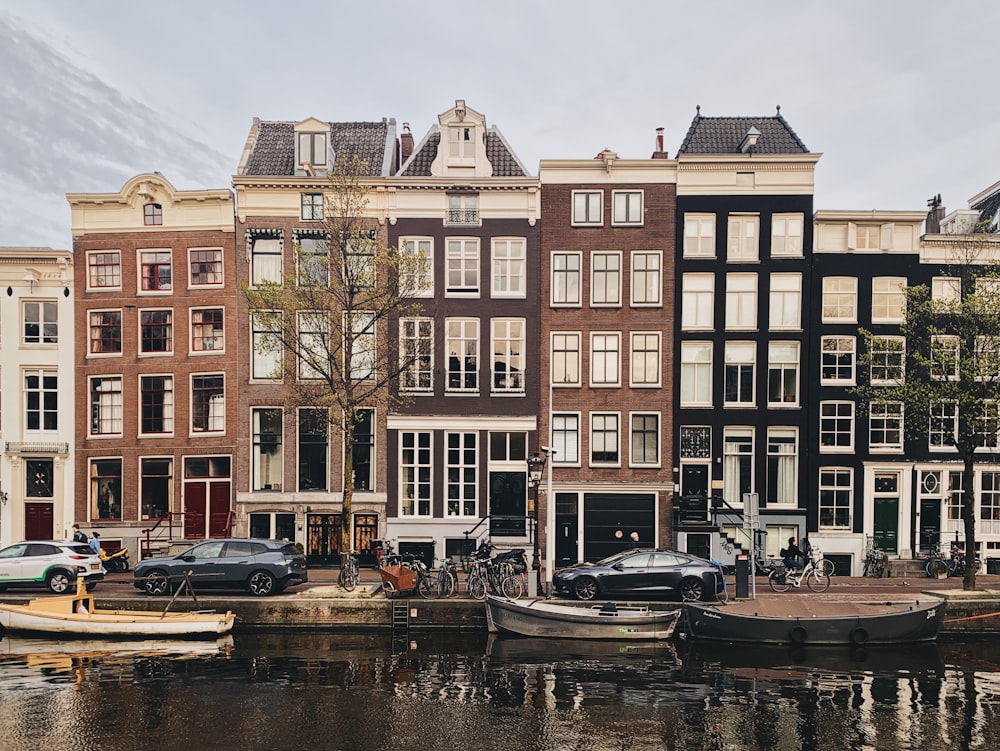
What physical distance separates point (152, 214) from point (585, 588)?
25.6 meters

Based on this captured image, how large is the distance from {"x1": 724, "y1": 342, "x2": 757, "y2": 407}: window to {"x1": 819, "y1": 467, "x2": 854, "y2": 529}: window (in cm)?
473

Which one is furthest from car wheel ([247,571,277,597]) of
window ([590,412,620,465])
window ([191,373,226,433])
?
window ([590,412,620,465])

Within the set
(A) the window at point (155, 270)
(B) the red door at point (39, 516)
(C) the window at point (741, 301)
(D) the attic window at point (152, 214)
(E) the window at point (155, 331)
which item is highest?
(D) the attic window at point (152, 214)

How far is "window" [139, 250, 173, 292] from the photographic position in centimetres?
3566

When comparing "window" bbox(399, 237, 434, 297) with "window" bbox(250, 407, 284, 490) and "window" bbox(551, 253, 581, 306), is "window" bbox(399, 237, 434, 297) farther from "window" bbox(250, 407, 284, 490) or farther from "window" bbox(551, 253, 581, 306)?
"window" bbox(250, 407, 284, 490)

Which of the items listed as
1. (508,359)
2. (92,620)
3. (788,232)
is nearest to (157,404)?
(92,620)

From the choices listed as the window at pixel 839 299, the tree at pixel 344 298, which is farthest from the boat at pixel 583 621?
the window at pixel 839 299

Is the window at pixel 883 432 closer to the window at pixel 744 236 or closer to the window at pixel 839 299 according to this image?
the window at pixel 839 299

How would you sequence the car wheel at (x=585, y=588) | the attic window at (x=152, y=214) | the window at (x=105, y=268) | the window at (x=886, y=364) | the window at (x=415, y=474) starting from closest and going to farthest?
the car wheel at (x=585, y=588), the window at (x=886, y=364), the window at (x=415, y=474), the attic window at (x=152, y=214), the window at (x=105, y=268)

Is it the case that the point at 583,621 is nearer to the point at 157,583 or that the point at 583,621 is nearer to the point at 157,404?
the point at 157,583

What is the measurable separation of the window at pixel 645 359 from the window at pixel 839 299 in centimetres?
753

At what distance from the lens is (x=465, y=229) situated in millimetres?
34688

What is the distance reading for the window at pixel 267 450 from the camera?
3441cm

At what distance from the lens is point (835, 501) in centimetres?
3372
